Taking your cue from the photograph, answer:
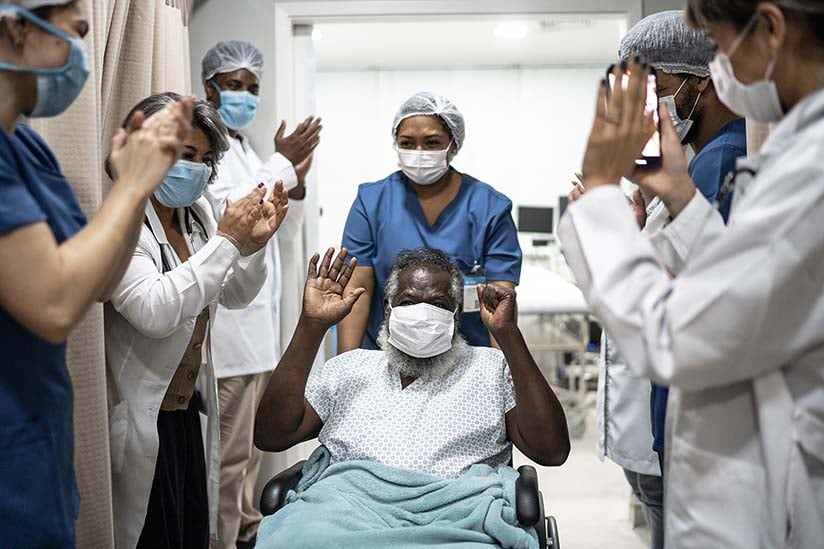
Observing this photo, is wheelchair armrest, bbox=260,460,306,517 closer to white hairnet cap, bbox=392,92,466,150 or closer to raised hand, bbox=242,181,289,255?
raised hand, bbox=242,181,289,255

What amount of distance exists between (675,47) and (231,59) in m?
1.75

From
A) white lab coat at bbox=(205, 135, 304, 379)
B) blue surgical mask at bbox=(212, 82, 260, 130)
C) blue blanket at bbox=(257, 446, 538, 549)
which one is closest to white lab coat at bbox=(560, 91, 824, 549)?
blue blanket at bbox=(257, 446, 538, 549)

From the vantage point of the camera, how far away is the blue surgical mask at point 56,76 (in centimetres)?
106

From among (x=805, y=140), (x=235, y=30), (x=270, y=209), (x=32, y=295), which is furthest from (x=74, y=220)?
(x=235, y=30)

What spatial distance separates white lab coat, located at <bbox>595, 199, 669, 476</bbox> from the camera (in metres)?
2.03

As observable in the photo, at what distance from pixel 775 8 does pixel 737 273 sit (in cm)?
34

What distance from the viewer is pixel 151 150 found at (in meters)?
1.14

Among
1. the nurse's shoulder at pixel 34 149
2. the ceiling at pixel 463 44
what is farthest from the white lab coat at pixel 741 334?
the ceiling at pixel 463 44

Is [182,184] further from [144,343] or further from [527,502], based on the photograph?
[527,502]

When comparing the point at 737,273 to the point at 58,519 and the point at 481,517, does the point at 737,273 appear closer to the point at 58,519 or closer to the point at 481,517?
the point at 481,517

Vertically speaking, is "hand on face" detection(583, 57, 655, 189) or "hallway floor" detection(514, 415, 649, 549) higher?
"hand on face" detection(583, 57, 655, 189)

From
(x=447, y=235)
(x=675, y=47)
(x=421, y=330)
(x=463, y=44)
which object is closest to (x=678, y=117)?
(x=675, y=47)

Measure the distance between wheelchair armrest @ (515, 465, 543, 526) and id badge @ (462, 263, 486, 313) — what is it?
66cm

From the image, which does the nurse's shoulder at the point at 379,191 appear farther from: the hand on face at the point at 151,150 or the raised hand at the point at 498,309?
the hand on face at the point at 151,150
